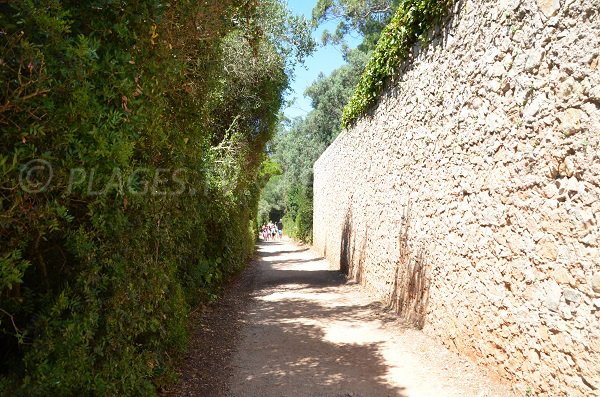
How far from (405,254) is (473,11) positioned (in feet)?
11.5

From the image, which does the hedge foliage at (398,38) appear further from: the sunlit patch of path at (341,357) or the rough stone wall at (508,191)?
the sunlit patch of path at (341,357)

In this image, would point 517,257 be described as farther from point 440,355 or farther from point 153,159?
point 153,159

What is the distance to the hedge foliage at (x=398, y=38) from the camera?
20.4 ft

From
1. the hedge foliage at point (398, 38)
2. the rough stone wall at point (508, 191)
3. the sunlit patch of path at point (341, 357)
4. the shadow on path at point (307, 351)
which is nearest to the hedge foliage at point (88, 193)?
the shadow on path at point (307, 351)

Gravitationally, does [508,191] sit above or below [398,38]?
below

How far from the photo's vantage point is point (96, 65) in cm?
258

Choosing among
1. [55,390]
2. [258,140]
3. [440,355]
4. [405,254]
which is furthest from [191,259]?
[258,140]

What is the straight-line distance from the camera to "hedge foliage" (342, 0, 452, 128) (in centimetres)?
621
